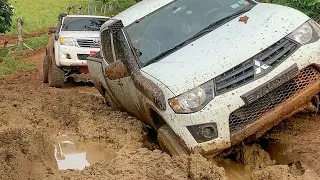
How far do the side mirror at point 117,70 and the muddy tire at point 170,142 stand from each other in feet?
2.82

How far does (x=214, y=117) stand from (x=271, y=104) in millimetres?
633

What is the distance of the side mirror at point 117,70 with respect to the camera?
598 cm

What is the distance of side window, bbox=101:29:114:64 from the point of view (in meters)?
7.03

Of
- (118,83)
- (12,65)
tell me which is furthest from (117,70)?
(12,65)

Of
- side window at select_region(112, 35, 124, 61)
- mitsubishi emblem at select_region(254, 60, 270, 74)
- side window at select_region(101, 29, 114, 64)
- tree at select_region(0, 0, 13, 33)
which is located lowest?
tree at select_region(0, 0, 13, 33)

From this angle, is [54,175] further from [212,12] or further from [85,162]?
[212,12]

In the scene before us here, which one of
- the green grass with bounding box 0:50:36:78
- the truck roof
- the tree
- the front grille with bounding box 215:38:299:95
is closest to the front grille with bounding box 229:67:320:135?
the front grille with bounding box 215:38:299:95

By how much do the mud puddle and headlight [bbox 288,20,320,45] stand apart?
2367 mm

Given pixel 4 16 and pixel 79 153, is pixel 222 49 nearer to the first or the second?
pixel 79 153

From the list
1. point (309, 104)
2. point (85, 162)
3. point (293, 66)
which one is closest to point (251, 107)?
point (293, 66)

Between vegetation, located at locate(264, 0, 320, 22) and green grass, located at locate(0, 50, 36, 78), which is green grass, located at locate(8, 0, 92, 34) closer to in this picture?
green grass, located at locate(0, 50, 36, 78)

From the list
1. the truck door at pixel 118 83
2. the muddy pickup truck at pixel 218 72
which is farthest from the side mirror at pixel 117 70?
the truck door at pixel 118 83

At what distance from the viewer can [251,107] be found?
523cm

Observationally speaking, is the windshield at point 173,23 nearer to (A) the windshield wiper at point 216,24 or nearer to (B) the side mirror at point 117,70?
(A) the windshield wiper at point 216,24
